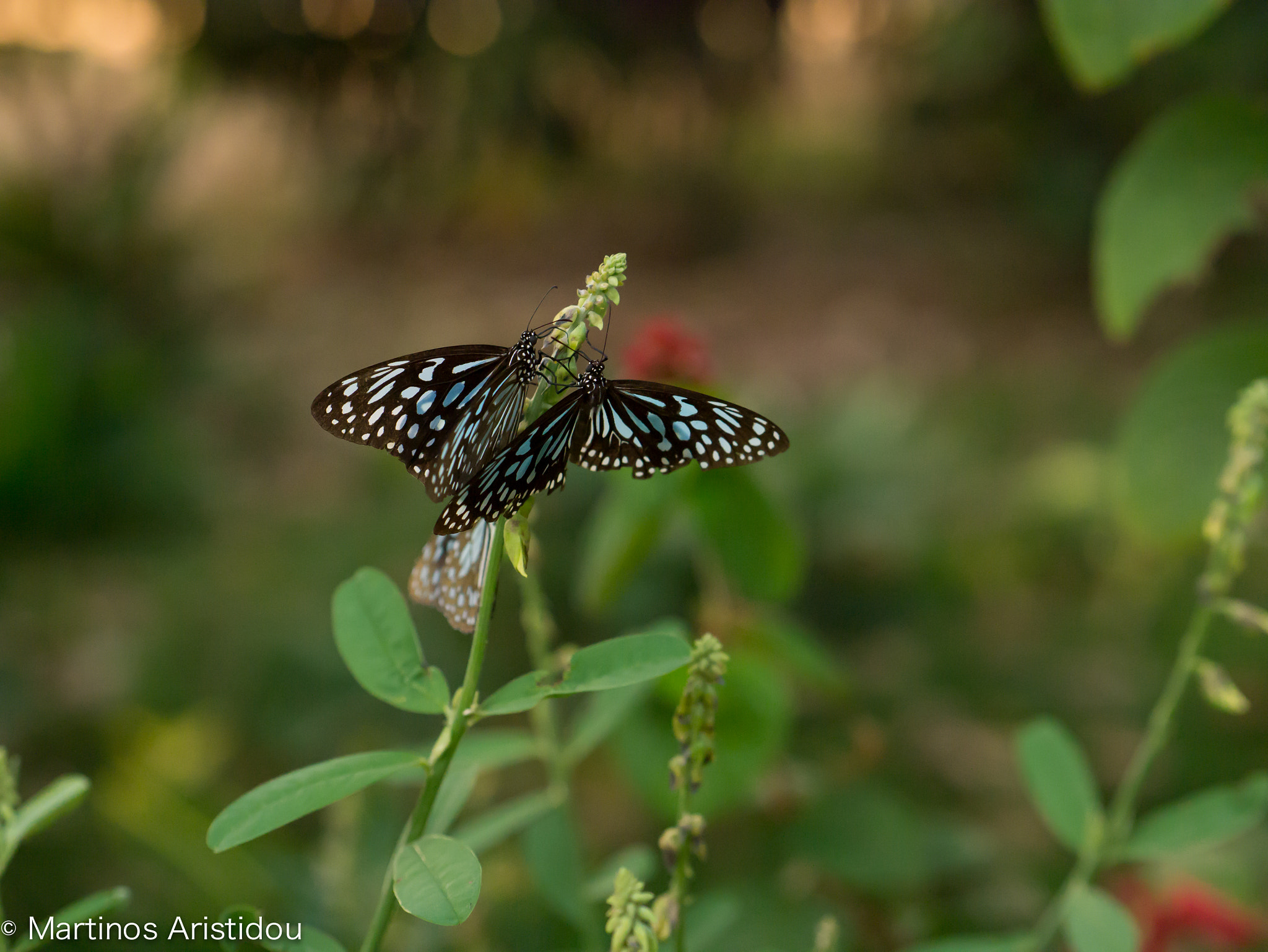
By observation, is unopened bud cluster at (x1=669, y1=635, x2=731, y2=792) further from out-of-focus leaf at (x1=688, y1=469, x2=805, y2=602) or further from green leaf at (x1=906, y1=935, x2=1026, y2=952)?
out-of-focus leaf at (x1=688, y1=469, x2=805, y2=602)

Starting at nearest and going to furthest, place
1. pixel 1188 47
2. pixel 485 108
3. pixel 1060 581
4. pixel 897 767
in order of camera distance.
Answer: pixel 897 767 < pixel 1060 581 < pixel 1188 47 < pixel 485 108

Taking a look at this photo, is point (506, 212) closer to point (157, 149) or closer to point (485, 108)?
point (485, 108)

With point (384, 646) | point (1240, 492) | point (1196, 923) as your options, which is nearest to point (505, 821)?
point (384, 646)

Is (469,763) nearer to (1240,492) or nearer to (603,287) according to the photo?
(603,287)

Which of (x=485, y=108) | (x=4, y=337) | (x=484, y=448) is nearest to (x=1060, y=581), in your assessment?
(x=484, y=448)

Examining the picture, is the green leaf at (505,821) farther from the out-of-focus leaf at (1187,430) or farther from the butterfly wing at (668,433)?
the out-of-focus leaf at (1187,430)

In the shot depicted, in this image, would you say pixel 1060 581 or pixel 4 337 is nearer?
pixel 1060 581
